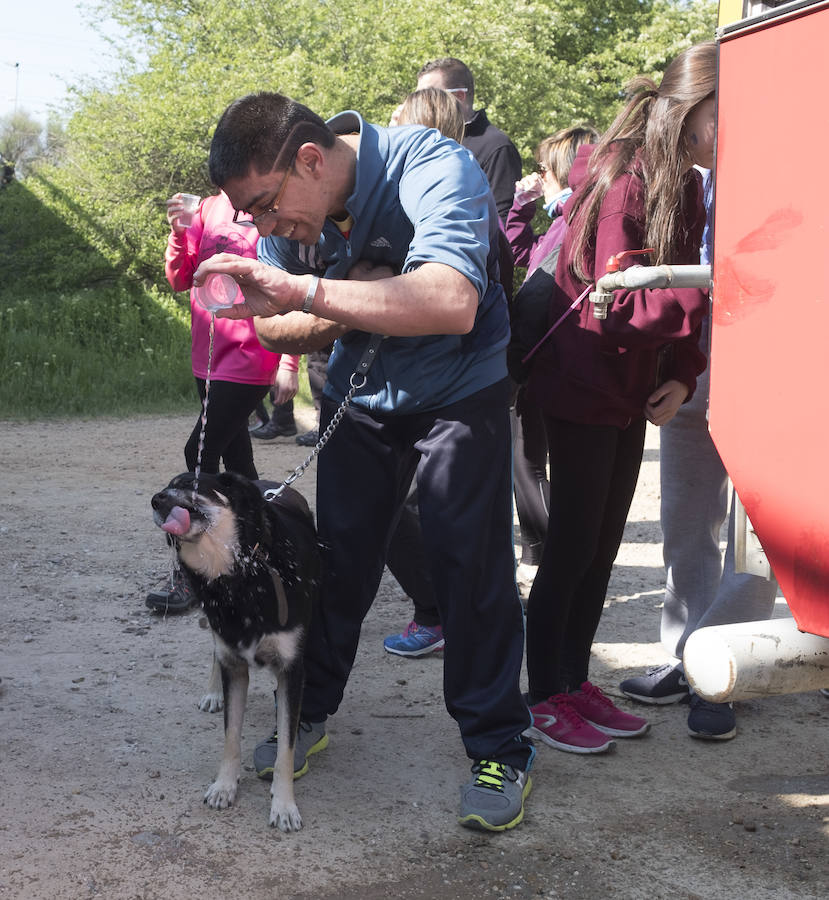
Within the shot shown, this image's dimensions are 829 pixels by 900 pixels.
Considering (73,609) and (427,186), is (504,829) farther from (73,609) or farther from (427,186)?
(73,609)

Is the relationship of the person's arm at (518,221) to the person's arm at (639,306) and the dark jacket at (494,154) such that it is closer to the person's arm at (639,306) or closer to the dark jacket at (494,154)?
the dark jacket at (494,154)

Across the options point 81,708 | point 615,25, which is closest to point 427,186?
point 81,708

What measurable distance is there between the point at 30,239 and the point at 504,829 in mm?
15793

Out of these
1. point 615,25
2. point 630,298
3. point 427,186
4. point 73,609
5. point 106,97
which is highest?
point 615,25

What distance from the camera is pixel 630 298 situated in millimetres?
3057

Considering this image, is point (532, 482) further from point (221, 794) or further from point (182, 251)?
point (221, 794)

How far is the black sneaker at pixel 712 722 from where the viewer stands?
368 cm

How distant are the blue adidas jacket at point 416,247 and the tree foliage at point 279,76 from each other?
13880 mm

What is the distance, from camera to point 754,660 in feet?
6.28

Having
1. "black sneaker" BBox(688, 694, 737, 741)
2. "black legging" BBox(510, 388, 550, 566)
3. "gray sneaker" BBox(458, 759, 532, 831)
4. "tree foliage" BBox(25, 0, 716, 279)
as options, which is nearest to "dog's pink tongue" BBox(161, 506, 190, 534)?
"gray sneaker" BBox(458, 759, 532, 831)

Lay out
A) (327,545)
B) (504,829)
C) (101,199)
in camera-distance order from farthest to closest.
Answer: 1. (101,199)
2. (327,545)
3. (504,829)

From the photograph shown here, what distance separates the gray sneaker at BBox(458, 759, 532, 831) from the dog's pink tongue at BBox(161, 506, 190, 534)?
43.9 inches

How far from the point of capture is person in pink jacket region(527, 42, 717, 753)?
3.06 m

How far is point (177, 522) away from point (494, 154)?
3.50 m
